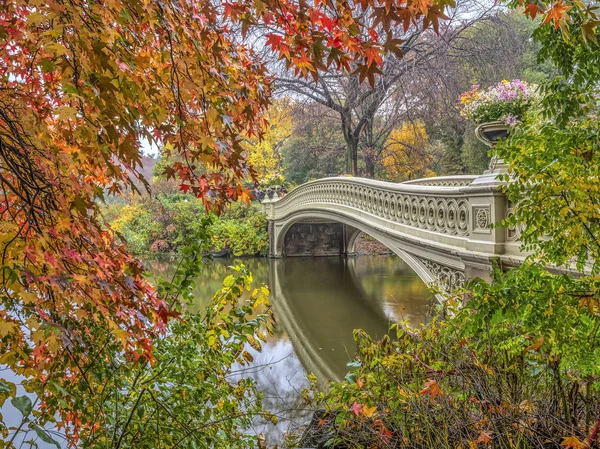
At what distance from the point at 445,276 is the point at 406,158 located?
16103 mm

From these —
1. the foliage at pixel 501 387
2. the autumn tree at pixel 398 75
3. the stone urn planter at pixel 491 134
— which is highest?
the autumn tree at pixel 398 75

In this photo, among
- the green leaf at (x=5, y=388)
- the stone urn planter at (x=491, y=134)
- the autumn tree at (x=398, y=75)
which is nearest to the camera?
the green leaf at (x=5, y=388)

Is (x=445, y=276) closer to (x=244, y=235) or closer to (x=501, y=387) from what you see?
(x=501, y=387)

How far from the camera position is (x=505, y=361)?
8.04ft

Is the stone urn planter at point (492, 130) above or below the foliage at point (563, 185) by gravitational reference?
above

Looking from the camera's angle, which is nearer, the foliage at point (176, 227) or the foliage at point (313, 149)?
the foliage at point (313, 149)

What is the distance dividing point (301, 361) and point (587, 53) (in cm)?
602

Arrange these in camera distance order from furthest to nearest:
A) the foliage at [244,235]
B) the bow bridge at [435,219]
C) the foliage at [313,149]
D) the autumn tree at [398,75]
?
the foliage at [244,235]
the foliage at [313,149]
the autumn tree at [398,75]
the bow bridge at [435,219]

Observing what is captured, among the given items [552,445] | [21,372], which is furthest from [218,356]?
[552,445]

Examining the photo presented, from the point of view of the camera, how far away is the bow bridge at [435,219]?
4.64 metres

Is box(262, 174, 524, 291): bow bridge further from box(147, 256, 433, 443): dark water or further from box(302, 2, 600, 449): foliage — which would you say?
box(302, 2, 600, 449): foliage

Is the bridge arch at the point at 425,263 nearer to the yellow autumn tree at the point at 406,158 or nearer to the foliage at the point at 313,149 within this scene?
the foliage at the point at 313,149

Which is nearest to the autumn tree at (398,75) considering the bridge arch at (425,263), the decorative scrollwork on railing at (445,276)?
the bridge arch at (425,263)

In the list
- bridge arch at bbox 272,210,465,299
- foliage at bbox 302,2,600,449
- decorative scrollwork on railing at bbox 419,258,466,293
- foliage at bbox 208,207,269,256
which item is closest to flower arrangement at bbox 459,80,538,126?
bridge arch at bbox 272,210,465,299
